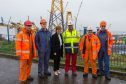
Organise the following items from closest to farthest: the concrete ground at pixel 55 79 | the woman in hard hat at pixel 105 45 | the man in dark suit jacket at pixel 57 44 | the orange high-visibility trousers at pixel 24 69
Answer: the orange high-visibility trousers at pixel 24 69, the concrete ground at pixel 55 79, the woman in hard hat at pixel 105 45, the man in dark suit jacket at pixel 57 44

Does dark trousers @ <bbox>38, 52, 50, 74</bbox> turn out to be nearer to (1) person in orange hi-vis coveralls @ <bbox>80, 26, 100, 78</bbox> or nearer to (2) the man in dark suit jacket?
(2) the man in dark suit jacket

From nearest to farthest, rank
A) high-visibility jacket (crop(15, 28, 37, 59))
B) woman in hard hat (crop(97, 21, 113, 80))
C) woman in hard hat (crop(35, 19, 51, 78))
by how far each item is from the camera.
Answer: high-visibility jacket (crop(15, 28, 37, 59)), woman in hard hat (crop(35, 19, 51, 78)), woman in hard hat (crop(97, 21, 113, 80))

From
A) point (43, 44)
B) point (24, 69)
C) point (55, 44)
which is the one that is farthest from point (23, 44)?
point (55, 44)

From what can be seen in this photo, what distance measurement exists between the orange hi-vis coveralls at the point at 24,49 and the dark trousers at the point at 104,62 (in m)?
2.41

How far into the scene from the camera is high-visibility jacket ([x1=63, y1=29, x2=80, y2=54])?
10805 mm

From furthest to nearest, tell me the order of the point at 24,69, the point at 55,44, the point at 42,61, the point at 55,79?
the point at 55,44
the point at 42,61
the point at 55,79
the point at 24,69

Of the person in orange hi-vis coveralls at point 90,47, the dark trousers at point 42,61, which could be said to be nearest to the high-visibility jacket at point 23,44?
the dark trousers at point 42,61

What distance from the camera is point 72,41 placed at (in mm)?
10820

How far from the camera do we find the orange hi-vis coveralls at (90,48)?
1052cm

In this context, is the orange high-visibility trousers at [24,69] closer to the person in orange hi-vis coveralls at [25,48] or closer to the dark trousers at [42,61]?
the person in orange hi-vis coveralls at [25,48]

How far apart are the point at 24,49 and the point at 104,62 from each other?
2.87m

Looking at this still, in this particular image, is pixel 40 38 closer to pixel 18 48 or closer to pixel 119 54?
pixel 18 48

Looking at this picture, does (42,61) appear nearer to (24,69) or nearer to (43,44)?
(43,44)

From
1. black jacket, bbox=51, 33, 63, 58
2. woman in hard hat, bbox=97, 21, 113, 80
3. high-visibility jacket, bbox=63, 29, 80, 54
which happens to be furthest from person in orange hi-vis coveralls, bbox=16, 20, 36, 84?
woman in hard hat, bbox=97, 21, 113, 80
